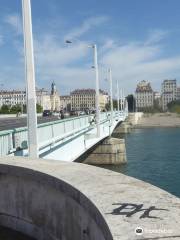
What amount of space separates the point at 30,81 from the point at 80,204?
6.31 m

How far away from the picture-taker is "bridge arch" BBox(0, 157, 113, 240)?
6.02 meters

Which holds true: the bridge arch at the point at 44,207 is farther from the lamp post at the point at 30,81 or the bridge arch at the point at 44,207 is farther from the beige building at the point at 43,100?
the beige building at the point at 43,100

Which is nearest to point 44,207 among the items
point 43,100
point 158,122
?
point 158,122

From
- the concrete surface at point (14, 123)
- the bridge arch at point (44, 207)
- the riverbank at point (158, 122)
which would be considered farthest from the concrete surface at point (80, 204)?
the riverbank at point (158, 122)

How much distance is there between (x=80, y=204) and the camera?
6082 mm

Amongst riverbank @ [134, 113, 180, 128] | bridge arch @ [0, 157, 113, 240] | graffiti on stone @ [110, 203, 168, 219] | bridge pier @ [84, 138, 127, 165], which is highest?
graffiti on stone @ [110, 203, 168, 219]

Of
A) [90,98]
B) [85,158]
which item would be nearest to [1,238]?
[85,158]

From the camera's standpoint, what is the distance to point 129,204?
5277mm

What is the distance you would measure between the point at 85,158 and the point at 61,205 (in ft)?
96.1

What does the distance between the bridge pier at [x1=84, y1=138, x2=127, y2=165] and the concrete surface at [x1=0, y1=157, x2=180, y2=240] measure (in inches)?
1086

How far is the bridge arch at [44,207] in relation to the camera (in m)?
6.02

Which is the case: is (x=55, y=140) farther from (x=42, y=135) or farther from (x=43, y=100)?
(x=43, y=100)

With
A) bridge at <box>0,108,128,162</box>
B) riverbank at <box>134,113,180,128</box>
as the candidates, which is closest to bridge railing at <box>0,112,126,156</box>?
bridge at <box>0,108,128,162</box>

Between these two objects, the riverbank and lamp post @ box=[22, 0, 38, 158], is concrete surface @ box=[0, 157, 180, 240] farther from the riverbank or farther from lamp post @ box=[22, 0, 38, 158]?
the riverbank
